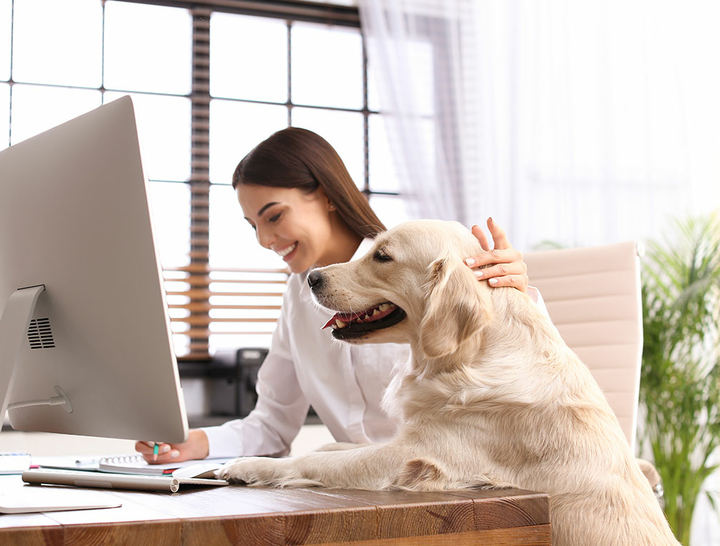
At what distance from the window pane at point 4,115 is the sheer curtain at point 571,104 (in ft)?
6.59

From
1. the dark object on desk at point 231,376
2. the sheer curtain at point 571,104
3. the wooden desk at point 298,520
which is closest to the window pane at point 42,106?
the dark object on desk at point 231,376

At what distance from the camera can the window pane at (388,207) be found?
12.1ft

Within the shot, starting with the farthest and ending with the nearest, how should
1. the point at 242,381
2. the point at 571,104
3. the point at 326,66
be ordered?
1. the point at 571,104
2. the point at 326,66
3. the point at 242,381

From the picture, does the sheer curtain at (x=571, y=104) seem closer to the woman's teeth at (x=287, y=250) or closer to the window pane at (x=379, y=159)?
the window pane at (x=379, y=159)

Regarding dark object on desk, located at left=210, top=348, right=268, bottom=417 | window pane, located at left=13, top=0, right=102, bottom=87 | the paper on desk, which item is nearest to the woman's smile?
the paper on desk

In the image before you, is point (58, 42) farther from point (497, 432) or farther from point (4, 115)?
point (497, 432)

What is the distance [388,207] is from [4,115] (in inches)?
74.3

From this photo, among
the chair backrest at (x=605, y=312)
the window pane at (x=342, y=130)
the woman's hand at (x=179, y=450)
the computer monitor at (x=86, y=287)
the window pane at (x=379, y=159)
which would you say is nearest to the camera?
the computer monitor at (x=86, y=287)

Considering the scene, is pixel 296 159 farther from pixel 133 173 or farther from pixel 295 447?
pixel 295 447

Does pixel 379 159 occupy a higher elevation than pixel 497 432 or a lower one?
higher

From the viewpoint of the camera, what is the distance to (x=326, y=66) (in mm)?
3701

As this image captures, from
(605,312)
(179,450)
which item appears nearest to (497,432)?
(179,450)

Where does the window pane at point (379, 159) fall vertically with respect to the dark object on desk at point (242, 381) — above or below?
above

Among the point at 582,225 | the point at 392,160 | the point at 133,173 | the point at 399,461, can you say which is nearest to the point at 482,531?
the point at 399,461
